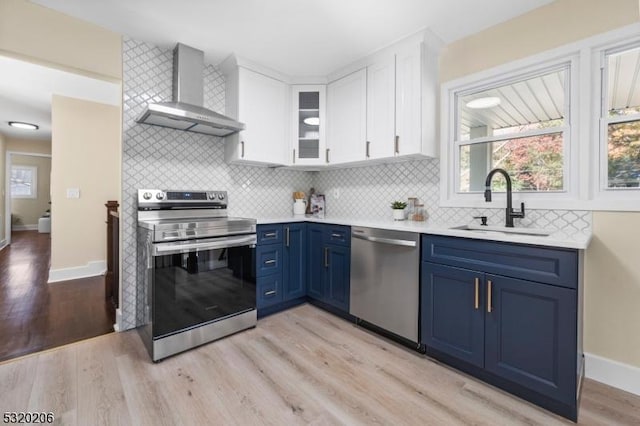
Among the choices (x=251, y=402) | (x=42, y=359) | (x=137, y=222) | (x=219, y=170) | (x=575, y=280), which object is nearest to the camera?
(x=575, y=280)

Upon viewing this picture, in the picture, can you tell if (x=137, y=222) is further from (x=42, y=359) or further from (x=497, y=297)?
(x=497, y=297)

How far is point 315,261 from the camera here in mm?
3000

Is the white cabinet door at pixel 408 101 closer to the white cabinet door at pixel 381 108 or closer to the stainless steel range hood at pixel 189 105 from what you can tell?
the white cabinet door at pixel 381 108

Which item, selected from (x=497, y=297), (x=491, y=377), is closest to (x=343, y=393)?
(x=491, y=377)

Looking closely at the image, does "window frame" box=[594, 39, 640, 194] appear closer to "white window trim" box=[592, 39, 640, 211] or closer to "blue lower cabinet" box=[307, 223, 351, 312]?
"white window trim" box=[592, 39, 640, 211]

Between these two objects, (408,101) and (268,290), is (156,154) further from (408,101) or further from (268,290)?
(408,101)

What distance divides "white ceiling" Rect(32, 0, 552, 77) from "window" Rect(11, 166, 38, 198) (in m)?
9.51

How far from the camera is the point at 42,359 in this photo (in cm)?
201

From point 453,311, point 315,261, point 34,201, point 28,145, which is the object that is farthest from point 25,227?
point 453,311

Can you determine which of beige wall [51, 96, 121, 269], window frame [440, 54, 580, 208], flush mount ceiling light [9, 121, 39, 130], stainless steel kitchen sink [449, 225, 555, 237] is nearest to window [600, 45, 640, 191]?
window frame [440, 54, 580, 208]

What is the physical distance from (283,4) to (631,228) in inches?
106

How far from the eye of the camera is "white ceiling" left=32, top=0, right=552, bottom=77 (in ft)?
6.76

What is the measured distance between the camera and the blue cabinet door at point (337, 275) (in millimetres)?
2666

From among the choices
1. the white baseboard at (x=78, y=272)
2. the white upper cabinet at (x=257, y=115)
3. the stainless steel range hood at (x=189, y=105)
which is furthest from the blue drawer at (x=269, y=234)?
the white baseboard at (x=78, y=272)
